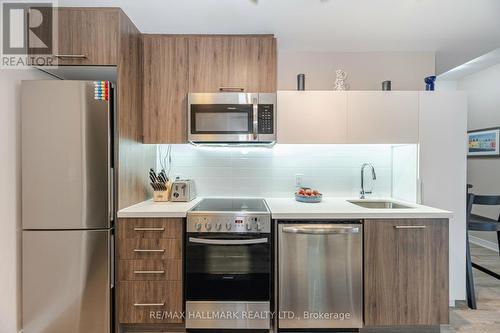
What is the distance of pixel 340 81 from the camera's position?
2.39m

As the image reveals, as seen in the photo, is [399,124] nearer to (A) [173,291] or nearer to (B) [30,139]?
(A) [173,291]

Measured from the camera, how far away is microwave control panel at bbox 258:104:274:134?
7.14 ft

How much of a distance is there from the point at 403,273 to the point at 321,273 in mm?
607

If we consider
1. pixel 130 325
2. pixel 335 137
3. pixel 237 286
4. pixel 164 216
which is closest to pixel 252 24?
pixel 335 137

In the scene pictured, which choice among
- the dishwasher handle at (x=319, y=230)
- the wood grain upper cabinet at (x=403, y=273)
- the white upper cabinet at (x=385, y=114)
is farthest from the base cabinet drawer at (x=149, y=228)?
the white upper cabinet at (x=385, y=114)

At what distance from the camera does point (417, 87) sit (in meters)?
2.60

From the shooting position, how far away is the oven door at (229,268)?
1.90 meters

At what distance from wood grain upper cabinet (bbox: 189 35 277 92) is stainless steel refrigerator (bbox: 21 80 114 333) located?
836 millimetres

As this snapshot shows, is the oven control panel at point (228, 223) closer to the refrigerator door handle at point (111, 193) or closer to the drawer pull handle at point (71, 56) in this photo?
the refrigerator door handle at point (111, 193)

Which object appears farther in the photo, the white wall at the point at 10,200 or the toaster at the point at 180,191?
the toaster at the point at 180,191

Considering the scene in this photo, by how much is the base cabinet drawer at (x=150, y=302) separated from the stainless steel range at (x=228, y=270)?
0.31 ft

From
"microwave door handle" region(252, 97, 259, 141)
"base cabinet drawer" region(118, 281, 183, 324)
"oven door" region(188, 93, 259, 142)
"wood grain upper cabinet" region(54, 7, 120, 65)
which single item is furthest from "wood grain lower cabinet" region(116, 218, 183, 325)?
"wood grain upper cabinet" region(54, 7, 120, 65)

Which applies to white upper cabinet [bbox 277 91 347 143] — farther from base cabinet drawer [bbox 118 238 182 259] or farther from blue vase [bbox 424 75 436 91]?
base cabinet drawer [bbox 118 238 182 259]

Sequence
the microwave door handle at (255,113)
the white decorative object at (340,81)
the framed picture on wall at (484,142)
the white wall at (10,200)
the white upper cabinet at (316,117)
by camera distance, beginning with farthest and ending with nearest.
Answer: the framed picture on wall at (484,142)
the white decorative object at (340,81)
the white upper cabinet at (316,117)
the microwave door handle at (255,113)
the white wall at (10,200)
